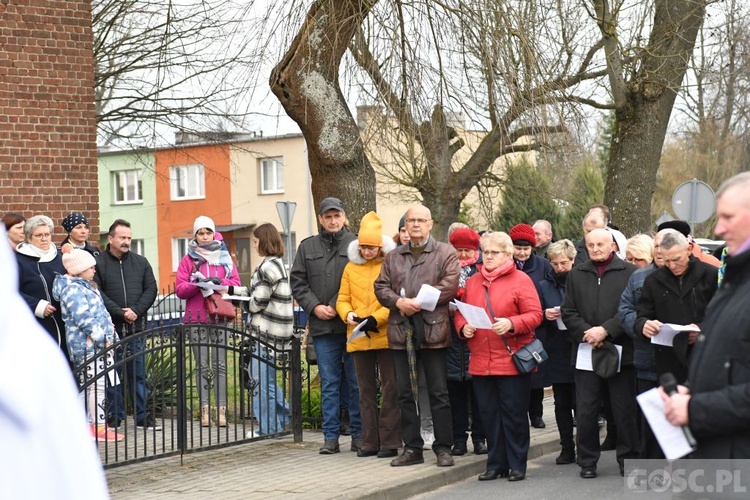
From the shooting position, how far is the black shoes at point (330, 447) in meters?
9.34

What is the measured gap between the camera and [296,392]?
1005 cm

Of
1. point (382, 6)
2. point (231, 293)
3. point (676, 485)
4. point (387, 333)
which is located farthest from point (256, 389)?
point (676, 485)

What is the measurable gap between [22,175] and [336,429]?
5454 millimetres

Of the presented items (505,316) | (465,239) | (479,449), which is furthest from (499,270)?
(479,449)

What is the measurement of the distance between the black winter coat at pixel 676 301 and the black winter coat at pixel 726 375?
11.5ft

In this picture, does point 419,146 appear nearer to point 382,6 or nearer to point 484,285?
point 382,6

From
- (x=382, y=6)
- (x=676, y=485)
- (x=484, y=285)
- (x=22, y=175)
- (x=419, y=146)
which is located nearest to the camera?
(x=676, y=485)

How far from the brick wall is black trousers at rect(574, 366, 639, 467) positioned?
6867 millimetres

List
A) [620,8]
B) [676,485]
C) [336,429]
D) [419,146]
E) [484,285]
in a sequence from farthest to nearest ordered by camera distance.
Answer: [620,8] → [419,146] → [336,429] → [484,285] → [676,485]

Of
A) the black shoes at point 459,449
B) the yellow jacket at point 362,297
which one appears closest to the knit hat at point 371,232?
the yellow jacket at point 362,297

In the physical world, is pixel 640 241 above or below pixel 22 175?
below

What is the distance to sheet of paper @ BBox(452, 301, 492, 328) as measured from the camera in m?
8.05

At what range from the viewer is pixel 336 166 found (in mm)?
11078

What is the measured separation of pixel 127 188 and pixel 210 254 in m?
47.5
